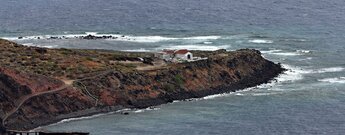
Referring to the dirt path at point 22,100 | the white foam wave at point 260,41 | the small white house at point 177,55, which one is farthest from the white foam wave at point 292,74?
the dirt path at point 22,100

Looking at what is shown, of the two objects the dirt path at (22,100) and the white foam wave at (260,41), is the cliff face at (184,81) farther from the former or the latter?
the white foam wave at (260,41)

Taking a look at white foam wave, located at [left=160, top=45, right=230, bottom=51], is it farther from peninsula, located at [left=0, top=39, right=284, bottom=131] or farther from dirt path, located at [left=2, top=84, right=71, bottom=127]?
dirt path, located at [left=2, top=84, right=71, bottom=127]

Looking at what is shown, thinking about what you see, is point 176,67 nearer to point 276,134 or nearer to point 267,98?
point 267,98

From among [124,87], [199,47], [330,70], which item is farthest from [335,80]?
[199,47]

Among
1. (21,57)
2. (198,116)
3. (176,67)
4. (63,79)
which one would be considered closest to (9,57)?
(21,57)

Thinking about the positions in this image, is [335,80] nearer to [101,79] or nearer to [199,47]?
[199,47]

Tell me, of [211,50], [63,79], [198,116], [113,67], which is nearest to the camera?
[198,116]

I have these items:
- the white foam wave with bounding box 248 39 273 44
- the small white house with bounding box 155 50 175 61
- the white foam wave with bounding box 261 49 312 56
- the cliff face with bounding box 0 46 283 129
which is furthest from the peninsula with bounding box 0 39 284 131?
the white foam wave with bounding box 248 39 273 44
